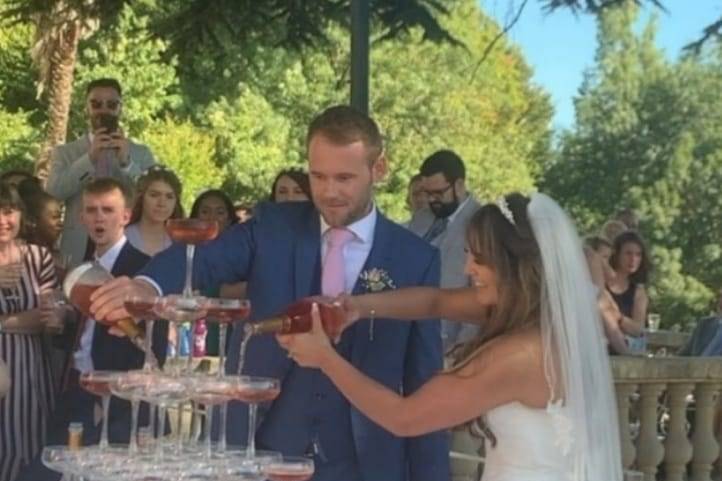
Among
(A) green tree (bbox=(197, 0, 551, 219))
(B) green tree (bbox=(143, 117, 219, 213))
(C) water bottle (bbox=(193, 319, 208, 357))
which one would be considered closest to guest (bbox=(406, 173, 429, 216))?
(C) water bottle (bbox=(193, 319, 208, 357))

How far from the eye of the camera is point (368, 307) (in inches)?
163

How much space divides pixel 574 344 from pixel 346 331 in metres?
0.67

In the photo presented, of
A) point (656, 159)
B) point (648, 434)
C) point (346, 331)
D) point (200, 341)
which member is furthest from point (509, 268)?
point (656, 159)

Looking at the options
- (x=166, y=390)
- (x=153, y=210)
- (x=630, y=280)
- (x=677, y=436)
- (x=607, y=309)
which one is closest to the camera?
(x=166, y=390)

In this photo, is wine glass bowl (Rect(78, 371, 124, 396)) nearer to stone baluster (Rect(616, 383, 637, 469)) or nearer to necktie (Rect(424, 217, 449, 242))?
stone baluster (Rect(616, 383, 637, 469))

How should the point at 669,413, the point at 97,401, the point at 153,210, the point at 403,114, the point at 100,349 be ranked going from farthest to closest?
the point at 403,114 → the point at 669,413 → the point at 153,210 → the point at 100,349 → the point at 97,401

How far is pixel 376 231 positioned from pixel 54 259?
2.86 meters

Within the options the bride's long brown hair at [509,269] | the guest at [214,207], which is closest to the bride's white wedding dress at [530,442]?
the bride's long brown hair at [509,269]

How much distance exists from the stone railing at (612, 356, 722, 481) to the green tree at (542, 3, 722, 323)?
31.8m

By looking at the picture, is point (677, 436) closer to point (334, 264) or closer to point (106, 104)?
point (106, 104)

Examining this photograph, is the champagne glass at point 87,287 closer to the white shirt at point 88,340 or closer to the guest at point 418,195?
the white shirt at point 88,340

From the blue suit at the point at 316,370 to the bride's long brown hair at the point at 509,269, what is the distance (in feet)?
1.18

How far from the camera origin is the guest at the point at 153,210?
728 centimetres

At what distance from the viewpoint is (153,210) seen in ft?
→ 24.0
